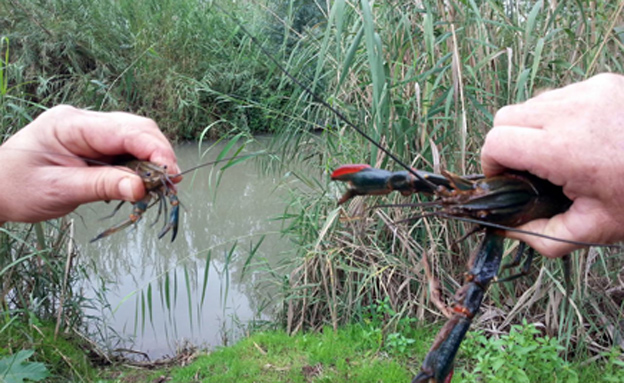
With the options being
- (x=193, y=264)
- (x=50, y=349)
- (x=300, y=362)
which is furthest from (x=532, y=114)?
(x=193, y=264)

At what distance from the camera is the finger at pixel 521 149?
1255mm

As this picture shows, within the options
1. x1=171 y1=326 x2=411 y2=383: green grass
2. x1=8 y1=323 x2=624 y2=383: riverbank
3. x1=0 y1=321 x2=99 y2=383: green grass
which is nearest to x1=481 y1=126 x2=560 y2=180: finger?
x1=8 y1=323 x2=624 y2=383: riverbank

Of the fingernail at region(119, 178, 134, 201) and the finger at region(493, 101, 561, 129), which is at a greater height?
the finger at region(493, 101, 561, 129)

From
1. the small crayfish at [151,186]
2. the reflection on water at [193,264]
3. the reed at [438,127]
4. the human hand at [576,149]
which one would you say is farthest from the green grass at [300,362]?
the human hand at [576,149]

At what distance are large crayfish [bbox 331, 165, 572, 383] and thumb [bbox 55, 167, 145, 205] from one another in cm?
67

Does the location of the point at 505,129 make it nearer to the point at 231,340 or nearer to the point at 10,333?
the point at 10,333

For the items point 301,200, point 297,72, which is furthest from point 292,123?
point 301,200

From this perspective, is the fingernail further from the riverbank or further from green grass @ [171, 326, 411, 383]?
green grass @ [171, 326, 411, 383]

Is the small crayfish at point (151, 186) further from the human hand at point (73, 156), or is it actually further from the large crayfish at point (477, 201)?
the large crayfish at point (477, 201)

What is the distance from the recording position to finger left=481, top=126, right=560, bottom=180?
125cm

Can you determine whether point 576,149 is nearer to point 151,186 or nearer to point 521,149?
point 521,149

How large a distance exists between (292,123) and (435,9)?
1397mm

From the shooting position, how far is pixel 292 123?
4043 millimetres

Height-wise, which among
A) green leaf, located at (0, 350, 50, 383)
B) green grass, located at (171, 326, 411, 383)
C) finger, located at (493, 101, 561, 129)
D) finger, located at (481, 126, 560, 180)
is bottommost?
green grass, located at (171, 326, 411, 383)
